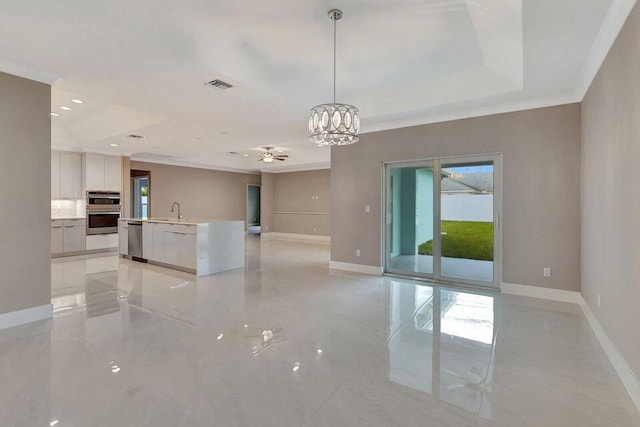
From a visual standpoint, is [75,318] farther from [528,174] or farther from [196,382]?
[528,174]

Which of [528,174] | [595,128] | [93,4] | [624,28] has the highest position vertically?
Answer: [93,4]

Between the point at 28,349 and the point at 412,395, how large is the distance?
3.20 meters

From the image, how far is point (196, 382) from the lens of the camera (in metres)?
2.29

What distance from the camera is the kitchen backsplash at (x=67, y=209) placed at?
7.98 metres

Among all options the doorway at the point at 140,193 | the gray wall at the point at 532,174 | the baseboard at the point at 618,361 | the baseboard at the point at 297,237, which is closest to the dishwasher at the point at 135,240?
the doorway at the point at 140,193

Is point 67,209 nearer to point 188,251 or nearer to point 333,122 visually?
point 188,251

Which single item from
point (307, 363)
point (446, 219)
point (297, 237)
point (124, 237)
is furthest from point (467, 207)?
point (297, 237)

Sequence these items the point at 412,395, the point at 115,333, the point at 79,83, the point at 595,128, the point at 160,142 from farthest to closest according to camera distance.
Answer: the point at 160,142, the point at 79,83, the point at 595,128, the point at 115,333, the point at 412,395

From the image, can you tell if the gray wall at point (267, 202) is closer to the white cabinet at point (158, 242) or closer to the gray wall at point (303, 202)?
the gray wall at point (303, 202)

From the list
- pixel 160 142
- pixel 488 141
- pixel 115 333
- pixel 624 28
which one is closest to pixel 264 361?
pixel 115 333

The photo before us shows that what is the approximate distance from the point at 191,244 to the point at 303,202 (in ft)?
21.0

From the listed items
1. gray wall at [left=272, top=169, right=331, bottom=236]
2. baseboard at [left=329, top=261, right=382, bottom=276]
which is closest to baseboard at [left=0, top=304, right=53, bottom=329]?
baseboard at [left=329, top=261, right=382, bottom=276]

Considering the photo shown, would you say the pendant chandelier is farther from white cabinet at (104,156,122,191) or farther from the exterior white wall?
white cabinet at (104,156,122,191)

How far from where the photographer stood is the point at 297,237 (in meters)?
12.0
